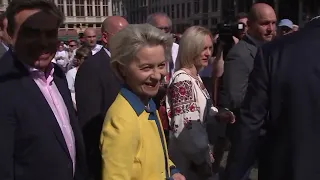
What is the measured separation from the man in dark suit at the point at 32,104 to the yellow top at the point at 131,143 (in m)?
0.19

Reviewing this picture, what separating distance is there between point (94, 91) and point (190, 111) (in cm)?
66

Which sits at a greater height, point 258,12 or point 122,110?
point 258,12

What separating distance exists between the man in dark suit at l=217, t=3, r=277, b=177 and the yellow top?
1390mm

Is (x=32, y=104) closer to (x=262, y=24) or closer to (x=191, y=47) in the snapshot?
(x=191, y=47)

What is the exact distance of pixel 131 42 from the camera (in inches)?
69.7

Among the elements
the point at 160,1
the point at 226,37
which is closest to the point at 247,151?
the point at 226,37

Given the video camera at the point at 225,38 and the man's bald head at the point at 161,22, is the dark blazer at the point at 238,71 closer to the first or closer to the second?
the video camera at the point at 225,38

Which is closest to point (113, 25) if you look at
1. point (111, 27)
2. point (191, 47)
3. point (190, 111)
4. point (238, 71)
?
point (111, 27)

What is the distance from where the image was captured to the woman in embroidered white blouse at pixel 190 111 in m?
2.69

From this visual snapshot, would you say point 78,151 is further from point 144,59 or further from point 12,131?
point 144,59

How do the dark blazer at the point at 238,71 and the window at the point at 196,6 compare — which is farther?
the window at the point at 196,6

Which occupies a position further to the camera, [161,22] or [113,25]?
[161,22]

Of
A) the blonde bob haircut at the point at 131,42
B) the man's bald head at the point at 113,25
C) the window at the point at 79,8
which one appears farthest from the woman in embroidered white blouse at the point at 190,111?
the window at the point at 79,8

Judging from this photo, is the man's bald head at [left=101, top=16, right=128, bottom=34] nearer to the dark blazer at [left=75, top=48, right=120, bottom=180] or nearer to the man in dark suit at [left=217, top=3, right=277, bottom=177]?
the dark blazer at [left=75, top=48, right=120, bottom=180]
